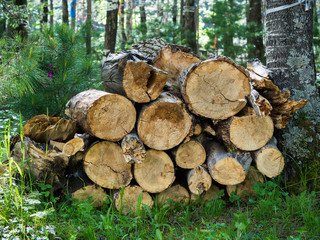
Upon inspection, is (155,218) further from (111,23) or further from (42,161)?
(111,23)

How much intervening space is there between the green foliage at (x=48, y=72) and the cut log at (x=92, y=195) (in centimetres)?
135

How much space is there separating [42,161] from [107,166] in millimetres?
613

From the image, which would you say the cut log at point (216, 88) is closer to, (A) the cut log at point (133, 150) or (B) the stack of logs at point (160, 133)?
(B) the stack of logs at point (160, 133)

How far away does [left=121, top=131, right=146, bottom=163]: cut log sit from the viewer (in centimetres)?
285

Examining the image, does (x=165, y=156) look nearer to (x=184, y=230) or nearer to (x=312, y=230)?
(x=184, y=230)

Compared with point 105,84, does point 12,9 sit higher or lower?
higher

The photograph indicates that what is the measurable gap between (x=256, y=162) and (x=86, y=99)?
1.83 metres

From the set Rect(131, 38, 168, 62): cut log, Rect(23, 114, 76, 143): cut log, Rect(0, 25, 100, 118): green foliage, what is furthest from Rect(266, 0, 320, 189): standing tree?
Rect(0, 25, 100, 118): green foliage

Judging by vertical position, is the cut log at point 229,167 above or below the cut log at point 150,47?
below

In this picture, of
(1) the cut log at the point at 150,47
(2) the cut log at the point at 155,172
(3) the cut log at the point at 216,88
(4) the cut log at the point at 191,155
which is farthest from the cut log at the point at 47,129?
(1) the cut log at the point at 150,47

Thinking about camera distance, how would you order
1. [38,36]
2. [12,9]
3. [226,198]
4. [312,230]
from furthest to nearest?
[12,9] < [38,36] < [226,198] < [312,230]

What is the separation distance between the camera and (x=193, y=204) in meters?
3.24

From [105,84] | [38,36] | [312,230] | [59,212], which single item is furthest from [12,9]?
[312,230]

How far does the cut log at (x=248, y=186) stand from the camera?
3234 millimetres
